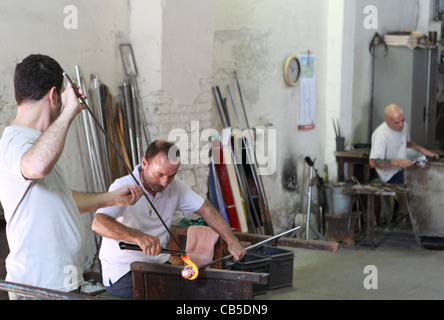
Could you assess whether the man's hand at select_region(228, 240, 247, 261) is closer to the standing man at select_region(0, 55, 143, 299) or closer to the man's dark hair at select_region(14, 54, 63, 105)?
the standing man at select_region(0, 55, 143, 299)

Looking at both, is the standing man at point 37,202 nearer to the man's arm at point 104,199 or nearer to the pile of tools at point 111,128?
the man's arm at point 104,199

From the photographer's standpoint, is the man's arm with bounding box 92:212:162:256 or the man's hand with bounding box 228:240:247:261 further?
the man's hand with bounding box 228:240:247:261

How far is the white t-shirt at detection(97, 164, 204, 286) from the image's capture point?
4.00 metres

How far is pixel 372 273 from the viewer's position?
6840mm

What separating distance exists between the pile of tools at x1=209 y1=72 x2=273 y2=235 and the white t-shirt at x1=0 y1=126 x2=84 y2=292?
385 centimetres

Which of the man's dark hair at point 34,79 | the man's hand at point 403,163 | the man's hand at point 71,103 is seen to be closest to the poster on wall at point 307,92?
the man's hand at point 403,163

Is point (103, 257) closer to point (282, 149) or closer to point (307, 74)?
point (282, 149)

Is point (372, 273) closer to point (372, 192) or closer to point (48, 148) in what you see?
point (372, 192)

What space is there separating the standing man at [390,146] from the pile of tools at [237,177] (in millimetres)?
1519

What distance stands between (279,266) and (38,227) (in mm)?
3669

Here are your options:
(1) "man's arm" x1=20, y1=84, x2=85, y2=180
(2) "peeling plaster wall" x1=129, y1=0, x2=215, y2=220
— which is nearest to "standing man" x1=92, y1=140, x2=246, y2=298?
(1) "man's arm" x1=20, y1=84, x2=85, y2=180

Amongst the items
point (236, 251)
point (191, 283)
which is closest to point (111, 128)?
point (236, 251)

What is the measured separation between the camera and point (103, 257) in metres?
4.08

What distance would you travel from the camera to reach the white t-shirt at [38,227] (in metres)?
2.80
